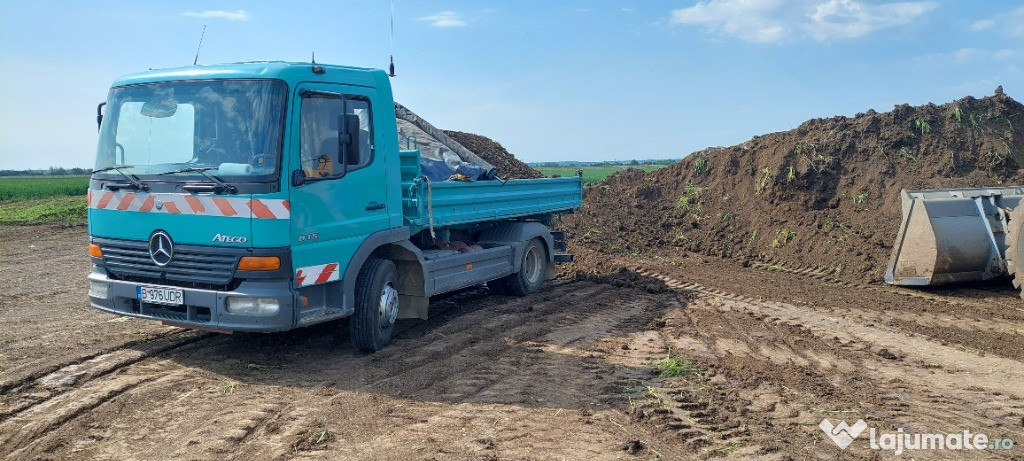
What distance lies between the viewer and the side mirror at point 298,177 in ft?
20.6

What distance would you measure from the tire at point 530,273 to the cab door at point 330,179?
11.8 ft

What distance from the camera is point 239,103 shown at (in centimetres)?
634

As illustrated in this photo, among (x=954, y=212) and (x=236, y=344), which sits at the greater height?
(x=954, y=212)

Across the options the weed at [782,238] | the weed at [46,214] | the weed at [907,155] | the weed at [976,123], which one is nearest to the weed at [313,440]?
the weed at [782,238]

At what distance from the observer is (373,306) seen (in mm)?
7145

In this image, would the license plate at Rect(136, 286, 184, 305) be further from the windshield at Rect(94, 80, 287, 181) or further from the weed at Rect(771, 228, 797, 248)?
the weed at Rect(771, 228, 797, 248)

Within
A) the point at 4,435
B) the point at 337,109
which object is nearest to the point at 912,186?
the point at 337,109

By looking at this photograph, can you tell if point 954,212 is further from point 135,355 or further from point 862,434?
point 135,355

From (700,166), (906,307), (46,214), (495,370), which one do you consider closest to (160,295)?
(495,370)

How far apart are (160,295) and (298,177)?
1470 millimetres

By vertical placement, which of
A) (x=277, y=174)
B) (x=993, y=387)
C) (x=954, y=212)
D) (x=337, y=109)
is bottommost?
(x=993, y=387)

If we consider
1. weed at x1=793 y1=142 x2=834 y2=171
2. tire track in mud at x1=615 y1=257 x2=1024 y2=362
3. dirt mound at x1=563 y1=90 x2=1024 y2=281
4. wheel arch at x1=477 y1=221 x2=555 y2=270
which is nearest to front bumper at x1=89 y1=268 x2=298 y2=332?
wheel arch at x1=477 y1=221 x2=555 y2=270

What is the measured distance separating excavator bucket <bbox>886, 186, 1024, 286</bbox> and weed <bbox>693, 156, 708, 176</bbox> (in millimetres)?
7742

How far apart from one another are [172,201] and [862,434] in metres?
5.43
